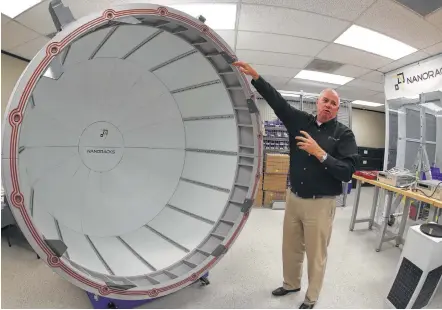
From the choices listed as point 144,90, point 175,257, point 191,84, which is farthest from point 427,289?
point 144,90

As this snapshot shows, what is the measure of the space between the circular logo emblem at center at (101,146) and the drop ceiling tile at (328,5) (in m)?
2.28

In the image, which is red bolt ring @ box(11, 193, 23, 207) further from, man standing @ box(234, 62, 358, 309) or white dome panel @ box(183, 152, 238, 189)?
man standing @ box(234, 62, 358, 309)

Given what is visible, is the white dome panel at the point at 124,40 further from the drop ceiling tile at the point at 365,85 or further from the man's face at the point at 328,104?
the drop ceiling tile at the point at 365,85

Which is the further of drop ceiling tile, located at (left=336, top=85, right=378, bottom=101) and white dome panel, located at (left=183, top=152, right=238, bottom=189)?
drop ceiling tile, located at (left=336, top=85, right=378, bottom=101)

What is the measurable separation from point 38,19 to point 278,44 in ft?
12.1

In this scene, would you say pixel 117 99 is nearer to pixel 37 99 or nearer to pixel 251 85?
pixel 37 99

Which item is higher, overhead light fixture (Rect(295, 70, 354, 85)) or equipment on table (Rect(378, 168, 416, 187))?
overhead light fixture (Rect(295, 70, 354, 85))

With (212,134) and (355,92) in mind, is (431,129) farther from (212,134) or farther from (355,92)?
(212,134)

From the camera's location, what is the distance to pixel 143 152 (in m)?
2.26

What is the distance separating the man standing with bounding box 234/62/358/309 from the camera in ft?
6.09

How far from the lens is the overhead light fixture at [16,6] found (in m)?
3.19

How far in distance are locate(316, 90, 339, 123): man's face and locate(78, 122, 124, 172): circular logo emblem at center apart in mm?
1659

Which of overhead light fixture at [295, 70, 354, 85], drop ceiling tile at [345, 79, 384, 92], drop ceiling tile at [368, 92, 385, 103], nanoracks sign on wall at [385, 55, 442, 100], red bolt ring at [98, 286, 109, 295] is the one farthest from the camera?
drop ceiling tile at [368, 92, 385, 103]

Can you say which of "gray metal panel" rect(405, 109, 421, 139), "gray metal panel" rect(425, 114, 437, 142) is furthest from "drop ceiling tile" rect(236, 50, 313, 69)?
"gray metal panel" rect(425, 114, 437, 142)
